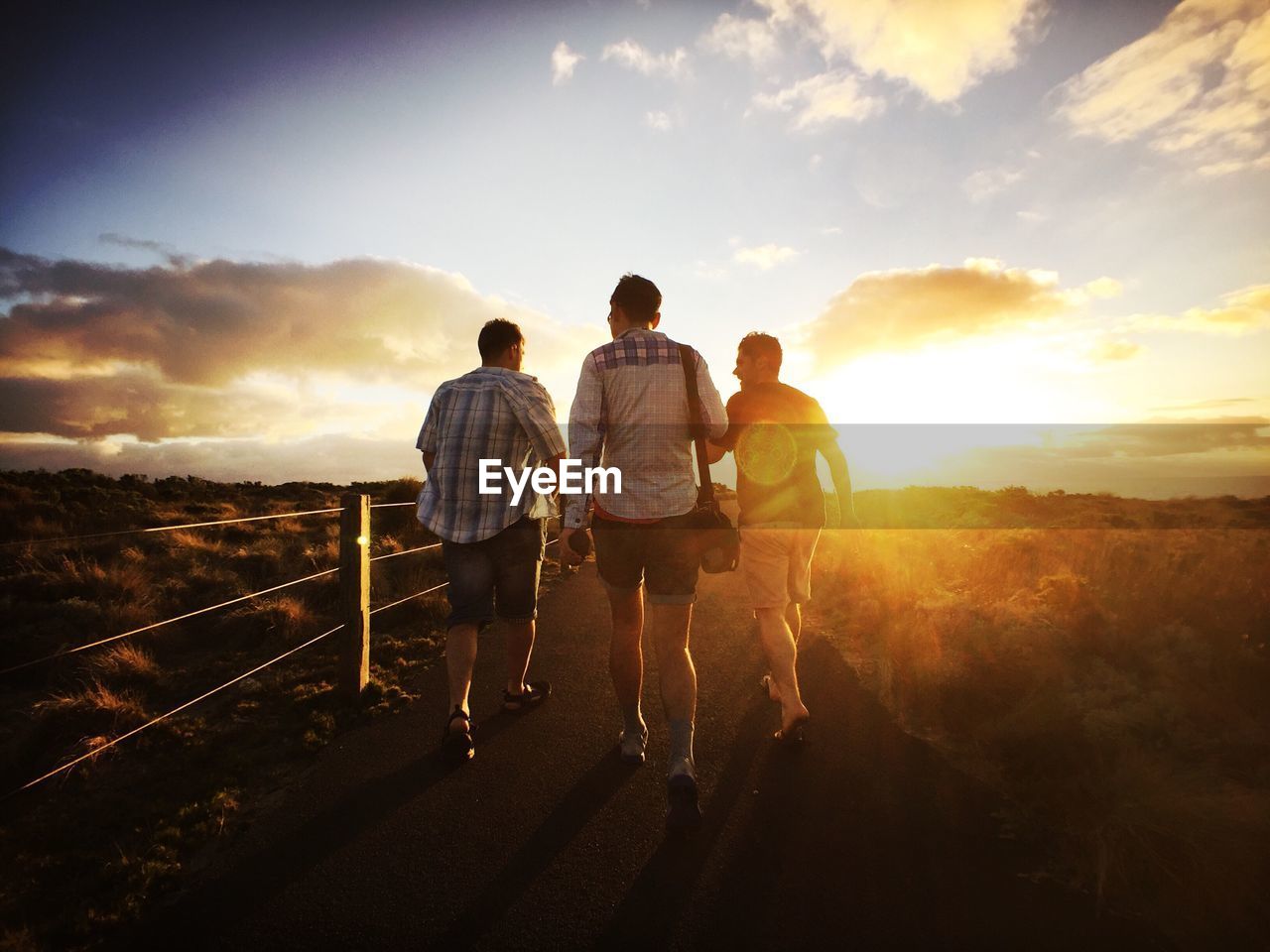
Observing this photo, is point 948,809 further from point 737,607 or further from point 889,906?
point 737,607

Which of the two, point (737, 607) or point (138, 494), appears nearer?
point (737, 607)

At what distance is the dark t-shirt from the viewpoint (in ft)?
11.6

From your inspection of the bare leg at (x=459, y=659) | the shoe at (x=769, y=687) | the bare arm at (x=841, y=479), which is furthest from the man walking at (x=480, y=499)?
the shoe at (x=769, y=687)

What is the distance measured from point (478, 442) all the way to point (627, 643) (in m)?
1.40

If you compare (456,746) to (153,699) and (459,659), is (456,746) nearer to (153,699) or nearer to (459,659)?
(459,659)

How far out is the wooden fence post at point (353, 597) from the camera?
4301mm

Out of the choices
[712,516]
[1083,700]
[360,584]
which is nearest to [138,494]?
[360,584]

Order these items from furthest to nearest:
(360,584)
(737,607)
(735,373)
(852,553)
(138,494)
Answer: (138,494), (852,553), (737,607), (360,584), (735,373)

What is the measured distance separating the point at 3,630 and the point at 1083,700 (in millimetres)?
10042

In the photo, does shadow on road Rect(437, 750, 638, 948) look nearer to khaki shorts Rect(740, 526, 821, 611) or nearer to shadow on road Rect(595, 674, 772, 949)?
shadow on road Rect(595, 674, 772, 949)

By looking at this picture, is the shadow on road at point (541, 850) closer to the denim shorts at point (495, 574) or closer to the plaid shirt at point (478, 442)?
the denim shorts at point (495, 574)

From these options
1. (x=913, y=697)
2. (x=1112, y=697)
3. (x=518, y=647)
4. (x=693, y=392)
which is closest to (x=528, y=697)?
(x=518, y=647)

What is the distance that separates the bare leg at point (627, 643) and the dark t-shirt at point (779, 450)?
1.00m

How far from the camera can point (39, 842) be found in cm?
285
